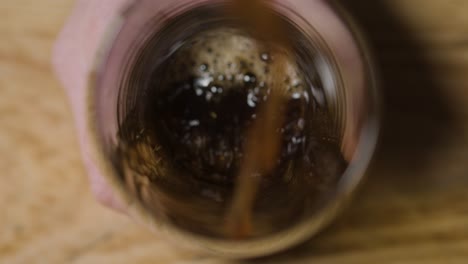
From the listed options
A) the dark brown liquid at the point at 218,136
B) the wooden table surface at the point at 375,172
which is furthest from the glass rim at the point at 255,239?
the wooden table surface at the point at 375,172

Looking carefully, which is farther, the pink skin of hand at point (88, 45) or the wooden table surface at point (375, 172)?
the wooden table surface at point (375, 172)

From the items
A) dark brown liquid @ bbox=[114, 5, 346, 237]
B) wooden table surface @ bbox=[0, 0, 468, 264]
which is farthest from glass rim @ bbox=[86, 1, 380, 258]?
wooden table surface @ bbox=[0, 0, 468, 264]

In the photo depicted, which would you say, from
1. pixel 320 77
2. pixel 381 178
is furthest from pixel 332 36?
pixel 381 178

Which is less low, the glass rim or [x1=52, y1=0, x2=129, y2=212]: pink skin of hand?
[x1=52, y1=0, x2=129, y2=212]: pink skin of hand

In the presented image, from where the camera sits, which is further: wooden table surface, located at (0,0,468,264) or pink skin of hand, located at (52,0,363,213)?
wooden table surface, located at (0,0,468,264)

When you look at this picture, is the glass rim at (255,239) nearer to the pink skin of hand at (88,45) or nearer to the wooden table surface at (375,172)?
the pink skin of hand at (88,45)

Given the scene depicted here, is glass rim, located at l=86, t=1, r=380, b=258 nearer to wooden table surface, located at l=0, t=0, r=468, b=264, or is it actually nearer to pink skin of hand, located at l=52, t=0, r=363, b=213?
pink skin of hand, located at l=52, t=0, r=363, b=213

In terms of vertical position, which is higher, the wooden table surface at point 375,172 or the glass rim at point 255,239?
the wooden table surface at point 375,172
